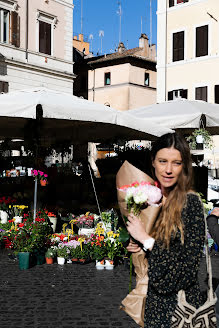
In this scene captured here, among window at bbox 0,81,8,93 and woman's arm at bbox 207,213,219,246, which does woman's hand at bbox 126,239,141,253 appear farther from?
window at bbox 0,81,8,93

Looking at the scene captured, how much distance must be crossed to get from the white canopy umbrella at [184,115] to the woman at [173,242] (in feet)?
23.6

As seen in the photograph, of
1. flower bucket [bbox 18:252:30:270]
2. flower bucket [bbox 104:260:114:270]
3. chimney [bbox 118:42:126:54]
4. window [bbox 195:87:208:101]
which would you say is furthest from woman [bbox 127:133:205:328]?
chimney [bbox 118:42:126:54]

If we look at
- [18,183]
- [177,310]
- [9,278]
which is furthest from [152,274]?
[18,183]

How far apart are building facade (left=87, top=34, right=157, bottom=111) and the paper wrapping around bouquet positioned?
3628 cm

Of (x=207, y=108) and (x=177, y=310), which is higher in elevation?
(x=207, y=108)

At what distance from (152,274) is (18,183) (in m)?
9.41

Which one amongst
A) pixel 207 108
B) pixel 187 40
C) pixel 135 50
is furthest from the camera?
pixel 135 50

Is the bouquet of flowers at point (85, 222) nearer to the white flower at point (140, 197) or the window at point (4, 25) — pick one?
the white flower at point (140, 197)

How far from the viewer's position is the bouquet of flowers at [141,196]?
2129 millimetres

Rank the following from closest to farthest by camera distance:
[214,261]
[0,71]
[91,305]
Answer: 1. [91,305]
2. [214,261]
3. [0,71]

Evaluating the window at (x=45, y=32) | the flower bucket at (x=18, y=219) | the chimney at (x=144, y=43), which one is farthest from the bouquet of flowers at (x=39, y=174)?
the chimney at (x=144, y=43)

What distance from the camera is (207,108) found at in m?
10.3

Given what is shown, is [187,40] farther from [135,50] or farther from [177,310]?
[177,310]

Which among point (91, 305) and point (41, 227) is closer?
point (91, 305)
